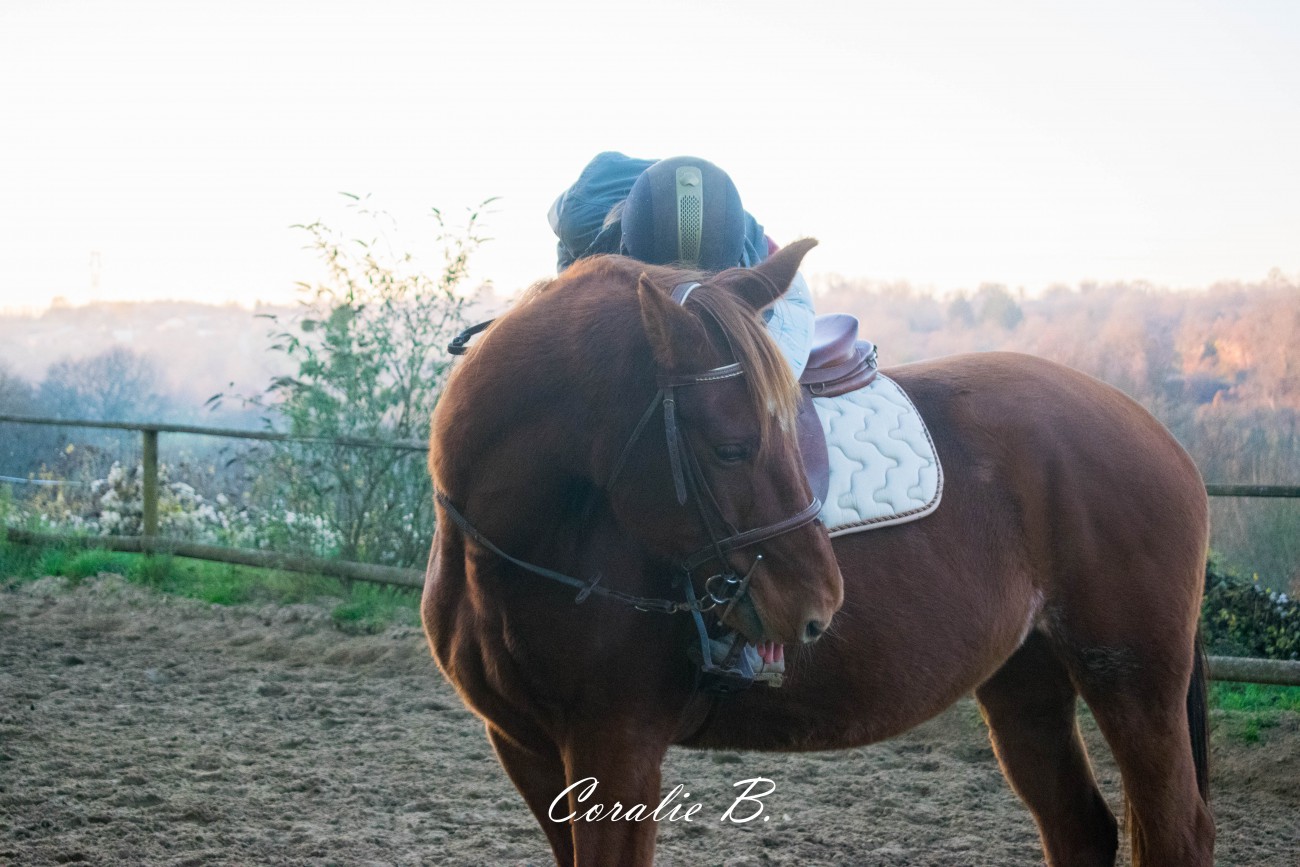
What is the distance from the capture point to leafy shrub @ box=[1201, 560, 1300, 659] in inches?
189

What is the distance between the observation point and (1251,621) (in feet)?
16.2

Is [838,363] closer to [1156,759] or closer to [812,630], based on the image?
[812,630]

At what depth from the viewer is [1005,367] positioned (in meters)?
2.63

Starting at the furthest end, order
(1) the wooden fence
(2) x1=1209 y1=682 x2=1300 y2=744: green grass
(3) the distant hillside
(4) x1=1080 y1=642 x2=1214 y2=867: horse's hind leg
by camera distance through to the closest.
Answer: (3) the distant hillside → (1) the wooden fence → (2) x1=1209 y1=682 x2=1300 y2=744: green grass → (4) x1=1080 y1=642 x2=1214 y2=867: horse's hind leg

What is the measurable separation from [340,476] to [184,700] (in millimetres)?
2169

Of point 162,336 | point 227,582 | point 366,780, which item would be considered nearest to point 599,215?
point 366,780

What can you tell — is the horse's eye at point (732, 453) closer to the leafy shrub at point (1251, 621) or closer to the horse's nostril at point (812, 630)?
the horse's nostril at point (812, 630)

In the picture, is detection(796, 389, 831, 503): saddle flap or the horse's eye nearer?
the horse's eye

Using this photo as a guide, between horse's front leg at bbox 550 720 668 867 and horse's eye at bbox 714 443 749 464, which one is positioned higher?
horse's eye at bbox 714 443 749 464

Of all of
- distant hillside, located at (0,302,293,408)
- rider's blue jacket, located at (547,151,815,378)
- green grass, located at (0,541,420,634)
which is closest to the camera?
rider's blue jacket, located at (547,151,815,378)

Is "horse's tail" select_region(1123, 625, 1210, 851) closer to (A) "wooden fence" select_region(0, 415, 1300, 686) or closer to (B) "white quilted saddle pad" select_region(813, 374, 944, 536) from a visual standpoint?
(B) "white quilted saddle pad" select_region(813, 374, 944, 536)

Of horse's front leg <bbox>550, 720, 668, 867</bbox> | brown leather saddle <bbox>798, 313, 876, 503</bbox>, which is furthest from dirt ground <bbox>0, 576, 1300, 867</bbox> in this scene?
brown leather saddle <bbox>798, 313, 876, 503</bbox>

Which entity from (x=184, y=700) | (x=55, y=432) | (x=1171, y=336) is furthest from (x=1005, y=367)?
(x=55, y=432)

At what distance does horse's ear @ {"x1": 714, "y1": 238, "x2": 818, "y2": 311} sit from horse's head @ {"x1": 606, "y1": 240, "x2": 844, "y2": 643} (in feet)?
0.39
